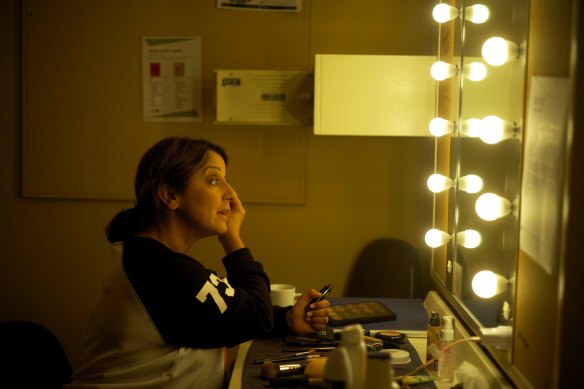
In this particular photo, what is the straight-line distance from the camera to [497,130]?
1.41 meters

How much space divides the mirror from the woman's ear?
0.74m

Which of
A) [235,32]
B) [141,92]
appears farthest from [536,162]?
[141,92]

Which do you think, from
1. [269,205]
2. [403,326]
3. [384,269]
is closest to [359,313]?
[403,326]

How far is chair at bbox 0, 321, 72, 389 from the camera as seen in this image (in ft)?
4.95

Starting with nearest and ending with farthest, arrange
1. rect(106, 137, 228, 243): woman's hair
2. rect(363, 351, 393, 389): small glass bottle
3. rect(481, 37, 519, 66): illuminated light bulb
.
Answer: rect(363, 351, 393, 389): small glass bottle < rect(481, 37, 519, 66): illuminated light bulb < rect(106, 137, 228, 243): woman's hair

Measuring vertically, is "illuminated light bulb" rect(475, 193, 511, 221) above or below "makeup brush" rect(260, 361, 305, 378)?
above

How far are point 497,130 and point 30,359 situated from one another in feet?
3.93

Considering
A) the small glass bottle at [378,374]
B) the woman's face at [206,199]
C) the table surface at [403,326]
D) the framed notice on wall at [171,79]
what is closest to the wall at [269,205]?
the framed notice on wall at [171,79]

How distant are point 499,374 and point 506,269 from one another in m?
0.23

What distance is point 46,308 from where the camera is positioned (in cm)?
300

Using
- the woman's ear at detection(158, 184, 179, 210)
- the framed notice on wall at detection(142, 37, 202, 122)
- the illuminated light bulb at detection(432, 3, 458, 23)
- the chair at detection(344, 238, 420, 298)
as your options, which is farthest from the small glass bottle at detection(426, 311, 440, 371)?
the framed notice on wall at detection(142, 37, 202, 122)

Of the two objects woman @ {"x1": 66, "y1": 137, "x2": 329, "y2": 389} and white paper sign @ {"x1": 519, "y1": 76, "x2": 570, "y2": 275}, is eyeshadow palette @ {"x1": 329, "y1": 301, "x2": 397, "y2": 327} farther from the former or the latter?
white paper sign @ {"x1": 519, "y1": 76, "x2": 570, "y2": 275}

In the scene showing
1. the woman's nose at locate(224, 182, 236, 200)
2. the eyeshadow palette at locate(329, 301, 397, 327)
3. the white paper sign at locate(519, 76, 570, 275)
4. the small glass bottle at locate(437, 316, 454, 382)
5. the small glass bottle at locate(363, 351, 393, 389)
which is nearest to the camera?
the small glass bottle at locate(363, 351, 393, 389)

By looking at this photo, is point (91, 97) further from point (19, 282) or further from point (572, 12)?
point (572, 12)
